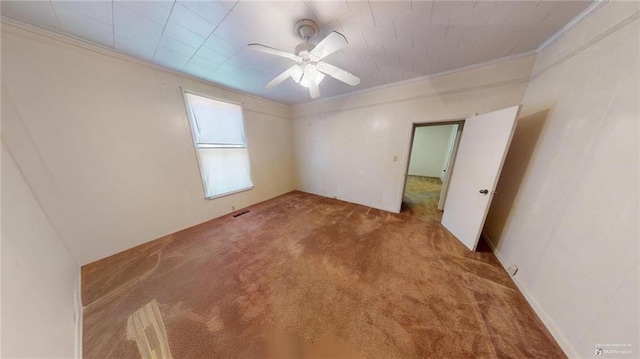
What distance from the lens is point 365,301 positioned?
56.9 inches

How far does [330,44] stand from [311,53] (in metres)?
0.21

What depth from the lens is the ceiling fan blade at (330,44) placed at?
1211 millimetres

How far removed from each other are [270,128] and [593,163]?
13.7 ft

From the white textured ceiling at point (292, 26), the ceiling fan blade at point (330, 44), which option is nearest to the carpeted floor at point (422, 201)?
the white textured ceiling at point (292, 26)

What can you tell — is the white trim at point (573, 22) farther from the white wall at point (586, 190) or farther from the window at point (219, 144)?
the window at point (219, 144)

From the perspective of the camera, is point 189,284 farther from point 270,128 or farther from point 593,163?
point 593,163

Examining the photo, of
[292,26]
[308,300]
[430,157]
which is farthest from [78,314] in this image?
[430,157]

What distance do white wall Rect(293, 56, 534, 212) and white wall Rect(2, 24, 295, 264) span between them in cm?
218

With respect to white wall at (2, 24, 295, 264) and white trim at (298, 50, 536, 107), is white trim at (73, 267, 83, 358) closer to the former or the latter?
white wall at (2, 24, 295, 264)

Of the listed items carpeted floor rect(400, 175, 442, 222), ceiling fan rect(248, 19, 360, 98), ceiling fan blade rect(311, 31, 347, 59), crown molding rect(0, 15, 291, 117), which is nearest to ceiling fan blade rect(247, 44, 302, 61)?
ceiling fan rect(248, 19, 360, 98)

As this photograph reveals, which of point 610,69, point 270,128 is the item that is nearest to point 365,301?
point 610,69

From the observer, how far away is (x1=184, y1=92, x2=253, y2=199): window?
8.71ft

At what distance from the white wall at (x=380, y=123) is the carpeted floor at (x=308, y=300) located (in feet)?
4.21

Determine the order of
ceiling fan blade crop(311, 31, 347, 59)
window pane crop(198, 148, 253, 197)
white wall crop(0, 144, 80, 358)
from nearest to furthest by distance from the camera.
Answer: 1. white wall crop(0, 144, 80, 358)
2. ceiling fan blade crop(311, 31, 347, 59)
3. window pane crop(198, 148, 253, 197)
